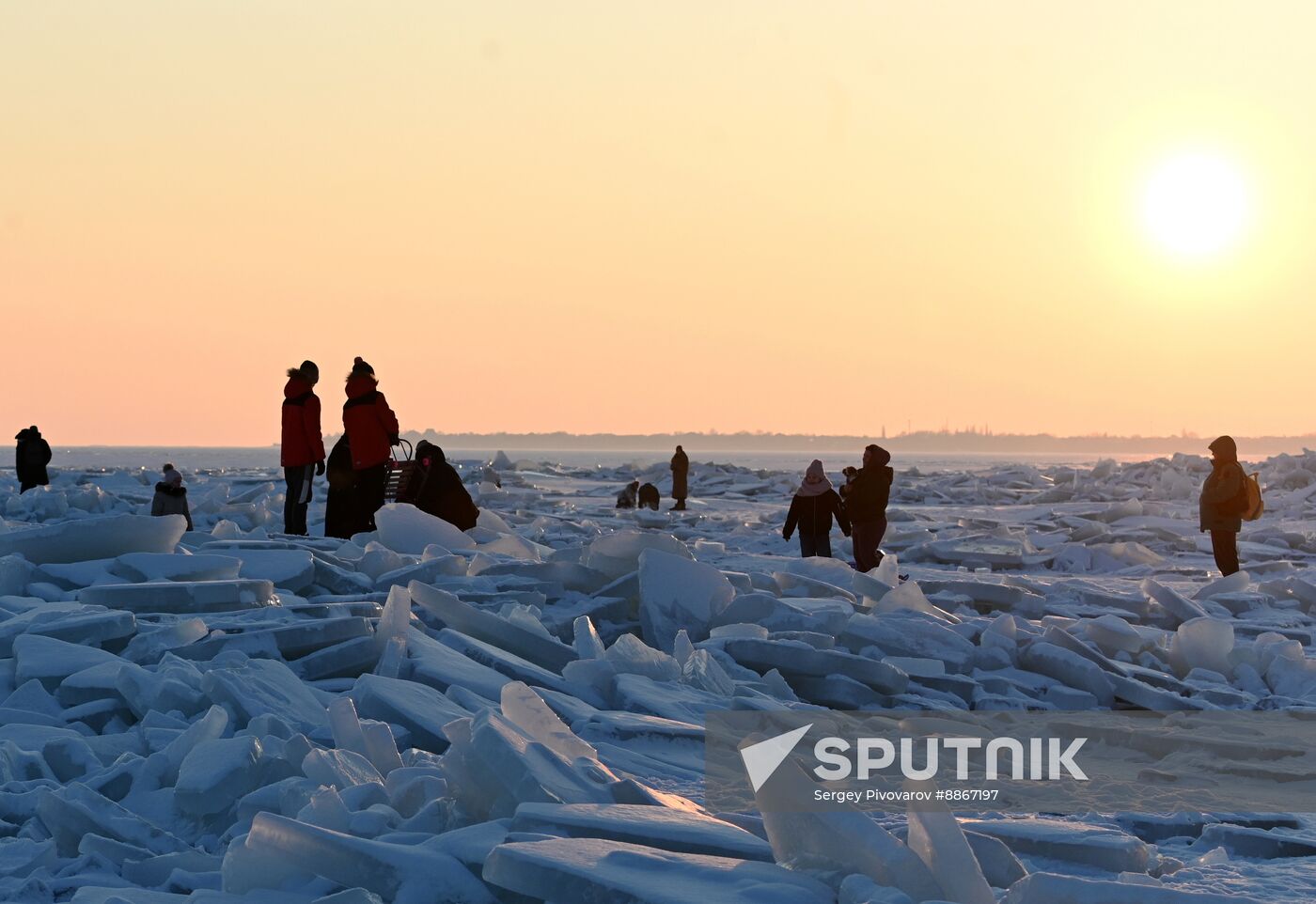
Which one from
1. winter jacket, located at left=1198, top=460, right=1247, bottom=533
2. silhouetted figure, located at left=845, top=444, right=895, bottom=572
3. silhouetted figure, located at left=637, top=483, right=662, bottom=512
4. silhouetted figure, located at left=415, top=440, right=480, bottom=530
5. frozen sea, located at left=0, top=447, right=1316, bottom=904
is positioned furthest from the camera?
silhouetted figure, located at left=637, top=483, right=662, bottom=512

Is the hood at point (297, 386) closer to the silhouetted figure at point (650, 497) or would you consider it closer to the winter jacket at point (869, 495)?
the winter jacket at point (869, 495)

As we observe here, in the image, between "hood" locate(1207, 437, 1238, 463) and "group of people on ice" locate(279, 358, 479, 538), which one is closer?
"group of people on ice" locate(279, 358, 479, 538)

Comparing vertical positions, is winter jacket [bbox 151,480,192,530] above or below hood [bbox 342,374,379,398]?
below

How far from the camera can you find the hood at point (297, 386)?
32.2 ft

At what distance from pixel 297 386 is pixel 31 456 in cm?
844

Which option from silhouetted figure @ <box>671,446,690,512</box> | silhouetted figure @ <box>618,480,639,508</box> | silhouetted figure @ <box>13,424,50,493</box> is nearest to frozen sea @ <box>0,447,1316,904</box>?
silhouetted figure @ <box>13,424,50,493</box>

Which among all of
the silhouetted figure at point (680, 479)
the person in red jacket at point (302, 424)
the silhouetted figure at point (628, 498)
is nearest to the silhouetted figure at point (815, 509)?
the person in red jacket at point (302, 424)

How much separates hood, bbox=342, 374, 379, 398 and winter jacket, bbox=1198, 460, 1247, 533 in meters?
6.47

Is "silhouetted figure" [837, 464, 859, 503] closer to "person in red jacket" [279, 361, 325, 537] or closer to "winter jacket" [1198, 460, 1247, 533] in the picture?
"winter jacket" [1198, 460, 1247, 533]

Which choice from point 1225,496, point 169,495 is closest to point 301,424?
point 169,495

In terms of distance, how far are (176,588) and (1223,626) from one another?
5250 mm

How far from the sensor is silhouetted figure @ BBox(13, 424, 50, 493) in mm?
16578

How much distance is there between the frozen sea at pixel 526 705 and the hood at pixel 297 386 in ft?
Result: 4.37

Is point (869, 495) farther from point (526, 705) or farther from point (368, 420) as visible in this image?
point (526, 705)
